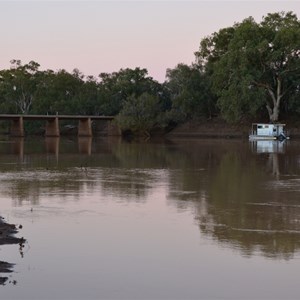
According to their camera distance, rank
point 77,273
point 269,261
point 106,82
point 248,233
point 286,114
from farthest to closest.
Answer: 1. point 106,82
2. point 286,114
3. point 248,233
4. point 269,261
5. point 77,273

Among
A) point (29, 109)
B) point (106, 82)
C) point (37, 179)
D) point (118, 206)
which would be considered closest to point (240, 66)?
point (106, 82)

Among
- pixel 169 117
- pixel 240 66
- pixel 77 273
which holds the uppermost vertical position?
pixel 240 66

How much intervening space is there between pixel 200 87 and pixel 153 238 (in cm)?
8217

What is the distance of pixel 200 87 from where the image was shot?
94812mm

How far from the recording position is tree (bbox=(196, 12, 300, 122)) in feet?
268

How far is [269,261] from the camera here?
11.9 m

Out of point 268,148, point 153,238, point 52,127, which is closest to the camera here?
point 153,238

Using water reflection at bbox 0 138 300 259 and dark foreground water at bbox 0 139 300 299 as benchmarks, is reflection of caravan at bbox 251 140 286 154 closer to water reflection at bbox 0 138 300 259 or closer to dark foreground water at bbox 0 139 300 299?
water reflection at bbox 0 138 300 259

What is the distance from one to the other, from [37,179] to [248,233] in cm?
1415

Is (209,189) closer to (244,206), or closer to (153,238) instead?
(244,206)

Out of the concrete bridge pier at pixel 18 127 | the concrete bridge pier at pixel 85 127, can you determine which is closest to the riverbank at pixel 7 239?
the concrete bridge pier at pixel 18 127

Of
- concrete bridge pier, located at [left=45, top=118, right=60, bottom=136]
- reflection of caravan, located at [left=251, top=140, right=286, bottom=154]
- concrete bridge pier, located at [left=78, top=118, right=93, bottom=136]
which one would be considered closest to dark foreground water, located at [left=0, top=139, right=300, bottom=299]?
reflection of caravan, located at [left=251, top=140, right=286, bottom=154]

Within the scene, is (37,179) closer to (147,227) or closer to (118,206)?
(118,206)

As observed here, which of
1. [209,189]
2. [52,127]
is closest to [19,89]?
[52,127]
